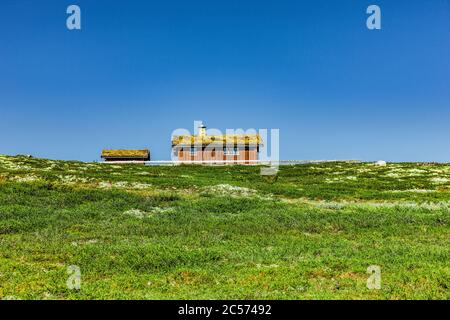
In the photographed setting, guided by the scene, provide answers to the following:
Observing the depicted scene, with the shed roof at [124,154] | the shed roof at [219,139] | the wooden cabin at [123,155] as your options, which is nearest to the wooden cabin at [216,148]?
the shed roof at [219,139]

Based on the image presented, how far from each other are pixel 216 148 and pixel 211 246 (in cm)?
8680

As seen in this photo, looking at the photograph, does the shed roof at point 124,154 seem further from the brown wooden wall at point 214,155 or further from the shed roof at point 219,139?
the brown wooden wall at point 214,155

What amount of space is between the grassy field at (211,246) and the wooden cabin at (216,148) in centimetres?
6416

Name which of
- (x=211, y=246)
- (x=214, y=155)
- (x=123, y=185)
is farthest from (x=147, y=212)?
(x=214, y=155)

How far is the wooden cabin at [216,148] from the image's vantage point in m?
106

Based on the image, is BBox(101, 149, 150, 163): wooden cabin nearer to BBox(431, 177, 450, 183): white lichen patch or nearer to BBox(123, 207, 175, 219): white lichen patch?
BBox(431, 177, 450, 183): white lichen patch

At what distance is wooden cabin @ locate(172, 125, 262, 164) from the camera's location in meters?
106

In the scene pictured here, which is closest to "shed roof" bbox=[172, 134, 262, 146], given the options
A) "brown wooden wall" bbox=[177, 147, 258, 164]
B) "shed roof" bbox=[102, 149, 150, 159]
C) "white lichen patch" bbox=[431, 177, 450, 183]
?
"brown wooden wall" bbox=[177, 147, 258, 164]

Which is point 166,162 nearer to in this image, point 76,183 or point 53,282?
point 76,183

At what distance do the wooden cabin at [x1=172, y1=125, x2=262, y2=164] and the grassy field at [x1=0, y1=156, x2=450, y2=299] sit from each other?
64.2 meters

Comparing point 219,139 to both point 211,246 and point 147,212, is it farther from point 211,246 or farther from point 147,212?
point 211,246
